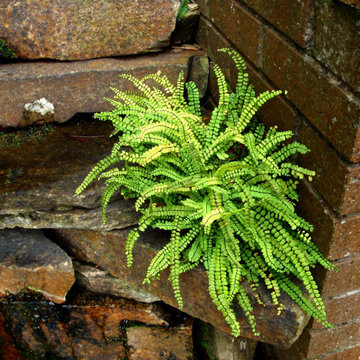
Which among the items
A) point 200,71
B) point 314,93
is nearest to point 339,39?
point 314,93

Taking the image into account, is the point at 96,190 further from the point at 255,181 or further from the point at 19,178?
the point at 255,181

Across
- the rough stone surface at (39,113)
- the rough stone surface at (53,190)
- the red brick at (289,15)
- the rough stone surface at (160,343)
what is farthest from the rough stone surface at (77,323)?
the red brick at (289,15)

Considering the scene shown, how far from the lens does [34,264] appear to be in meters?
2.90

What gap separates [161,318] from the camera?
3.03 metres

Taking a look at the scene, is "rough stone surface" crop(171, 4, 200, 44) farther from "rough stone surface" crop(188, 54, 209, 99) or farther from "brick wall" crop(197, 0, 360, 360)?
"brick wall" crop(197, 0, 360, 360)

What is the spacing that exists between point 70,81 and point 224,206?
1593mm

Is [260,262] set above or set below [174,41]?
below

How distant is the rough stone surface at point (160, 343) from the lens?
3066 mm

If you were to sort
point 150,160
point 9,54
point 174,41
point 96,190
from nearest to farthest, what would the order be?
1. point 150,160
2. point 96,190
3. point 9,54
4. point 174,41

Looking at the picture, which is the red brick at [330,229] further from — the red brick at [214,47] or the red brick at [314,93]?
the red brick at [214,47]

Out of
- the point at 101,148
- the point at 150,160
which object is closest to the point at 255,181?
the point at 150,160

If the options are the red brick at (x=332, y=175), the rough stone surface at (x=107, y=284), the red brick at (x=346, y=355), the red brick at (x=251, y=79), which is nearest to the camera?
the red brick at (x=332, y=175)

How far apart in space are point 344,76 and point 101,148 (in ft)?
5.48

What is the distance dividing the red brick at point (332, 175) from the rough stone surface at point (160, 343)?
138 centimetres
